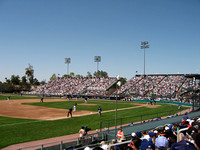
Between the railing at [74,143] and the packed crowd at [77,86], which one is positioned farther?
the packed crowd at [77,86]

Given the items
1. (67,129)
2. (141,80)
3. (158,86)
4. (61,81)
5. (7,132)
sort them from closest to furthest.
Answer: (7,132), (67,129), (158,86), (141,80), (61,81)

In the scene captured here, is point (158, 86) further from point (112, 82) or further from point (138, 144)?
point (138, 144)

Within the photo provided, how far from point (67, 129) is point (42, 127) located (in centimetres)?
315

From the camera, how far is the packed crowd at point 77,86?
72731 millimetres

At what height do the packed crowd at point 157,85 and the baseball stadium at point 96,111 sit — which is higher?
the packed crowd at point 157,85

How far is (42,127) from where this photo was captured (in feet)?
66.3

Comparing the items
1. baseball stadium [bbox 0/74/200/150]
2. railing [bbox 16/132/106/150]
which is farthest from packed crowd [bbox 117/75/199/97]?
railing [bbox 16/132/106/150]

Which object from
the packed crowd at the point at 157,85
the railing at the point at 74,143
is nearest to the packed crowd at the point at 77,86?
the packed crowd at the point at 157,85

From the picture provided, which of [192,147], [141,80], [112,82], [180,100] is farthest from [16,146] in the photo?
[112,82]

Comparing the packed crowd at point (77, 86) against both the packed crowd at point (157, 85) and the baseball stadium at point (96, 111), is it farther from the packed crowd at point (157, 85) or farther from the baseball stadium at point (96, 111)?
the packed crowd at point (157, 85)

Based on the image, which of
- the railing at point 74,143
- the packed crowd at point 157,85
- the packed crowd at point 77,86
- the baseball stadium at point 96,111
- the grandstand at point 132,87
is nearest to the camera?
the railing at point 74,143

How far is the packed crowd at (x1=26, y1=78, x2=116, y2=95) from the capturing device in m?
72.7

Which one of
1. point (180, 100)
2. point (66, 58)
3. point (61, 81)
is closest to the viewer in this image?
point (180, 100)

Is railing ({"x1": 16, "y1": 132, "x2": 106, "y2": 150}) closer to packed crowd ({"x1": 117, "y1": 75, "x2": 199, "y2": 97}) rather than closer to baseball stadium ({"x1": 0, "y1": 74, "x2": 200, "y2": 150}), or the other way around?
baseball stadium ({"x1": 0, "y1": 74, "x2": 200, "y2": 150})
